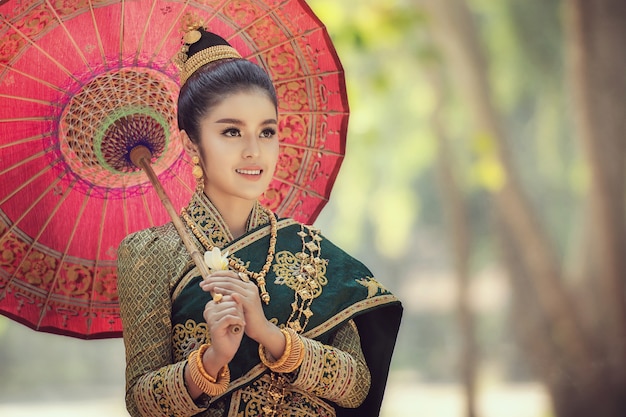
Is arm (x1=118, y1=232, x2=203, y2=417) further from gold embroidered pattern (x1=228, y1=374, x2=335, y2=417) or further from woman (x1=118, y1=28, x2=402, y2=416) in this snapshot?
gold embroidered pattern (x1=228, y1=374, x2=335, y2=417)

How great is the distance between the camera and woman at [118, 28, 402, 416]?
7.73 feet

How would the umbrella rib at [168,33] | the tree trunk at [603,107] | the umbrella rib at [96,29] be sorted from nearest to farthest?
the umbrella rib at [96,29]
the umbrella rib at [168,33]
the tree trunk at [603,107]

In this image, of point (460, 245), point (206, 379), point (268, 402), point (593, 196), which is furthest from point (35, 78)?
point (460, 245)

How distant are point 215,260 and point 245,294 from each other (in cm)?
12

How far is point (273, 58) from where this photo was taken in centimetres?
282

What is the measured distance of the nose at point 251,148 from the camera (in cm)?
251

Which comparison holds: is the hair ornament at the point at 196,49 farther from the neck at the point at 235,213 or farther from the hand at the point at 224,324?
the hand at the point at 224,324

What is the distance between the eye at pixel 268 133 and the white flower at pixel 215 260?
0.36 meters

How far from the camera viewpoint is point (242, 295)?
227 cm

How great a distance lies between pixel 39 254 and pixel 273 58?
0.83 meters

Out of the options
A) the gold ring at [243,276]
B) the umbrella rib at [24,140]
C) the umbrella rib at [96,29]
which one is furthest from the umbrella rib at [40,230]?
the gold ring at [243,276]

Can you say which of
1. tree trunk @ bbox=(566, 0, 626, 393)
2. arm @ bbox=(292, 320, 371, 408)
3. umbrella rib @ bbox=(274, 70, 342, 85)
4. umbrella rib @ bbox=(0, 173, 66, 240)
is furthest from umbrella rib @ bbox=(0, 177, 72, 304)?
tree trunk @ bbox=(566, 0, 626, 393)

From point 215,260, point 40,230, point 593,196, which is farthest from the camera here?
point 593,196

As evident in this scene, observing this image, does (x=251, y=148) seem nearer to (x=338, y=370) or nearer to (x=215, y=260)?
(x=215, y=260)
